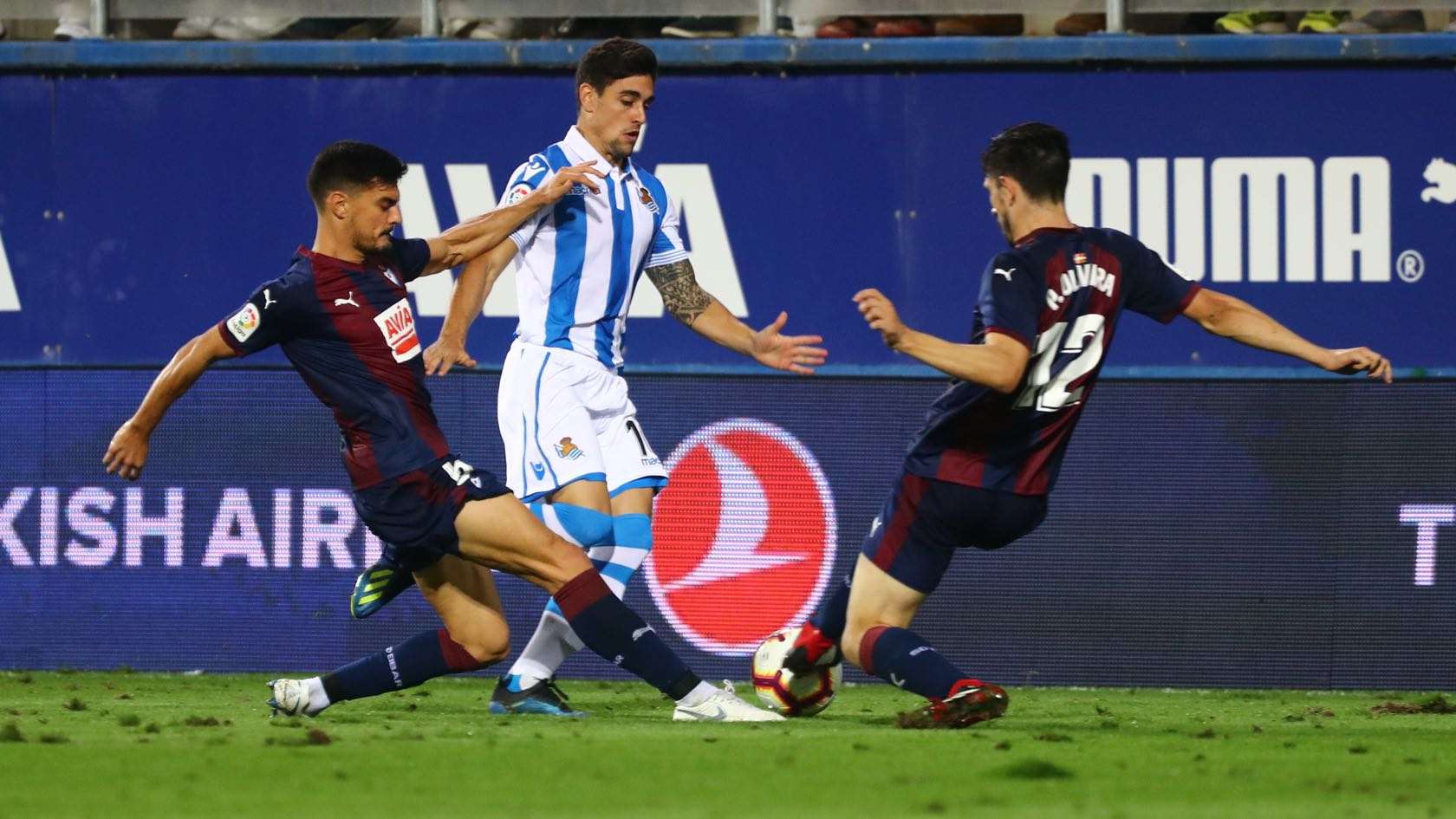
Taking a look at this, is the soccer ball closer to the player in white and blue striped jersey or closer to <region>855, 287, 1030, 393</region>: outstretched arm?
the player in white and blue striped jersey

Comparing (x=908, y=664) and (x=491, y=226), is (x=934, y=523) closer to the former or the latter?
(x=908, y=664)

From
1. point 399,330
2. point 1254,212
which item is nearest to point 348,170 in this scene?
point 399,330

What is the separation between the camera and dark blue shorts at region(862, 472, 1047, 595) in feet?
22.5

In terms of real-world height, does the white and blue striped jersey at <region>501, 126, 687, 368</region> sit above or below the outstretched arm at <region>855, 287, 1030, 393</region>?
above

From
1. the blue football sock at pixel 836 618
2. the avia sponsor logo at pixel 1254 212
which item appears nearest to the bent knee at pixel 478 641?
the blue football sock at pixel 836 618

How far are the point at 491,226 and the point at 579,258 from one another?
0.44 m

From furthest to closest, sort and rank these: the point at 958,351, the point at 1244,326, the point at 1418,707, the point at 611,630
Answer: the point at 1418,707 → the point at 1244,326 → the point at 611,630 → the point at 958,351

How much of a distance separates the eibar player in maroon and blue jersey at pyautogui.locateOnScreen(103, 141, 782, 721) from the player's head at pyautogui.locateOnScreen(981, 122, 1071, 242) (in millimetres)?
1773

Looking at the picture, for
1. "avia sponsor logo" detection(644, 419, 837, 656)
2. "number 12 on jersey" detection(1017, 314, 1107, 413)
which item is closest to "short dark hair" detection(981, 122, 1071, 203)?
"number 12 on jersey" detection(1017, 314, 1107, 413)

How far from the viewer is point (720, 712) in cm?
691

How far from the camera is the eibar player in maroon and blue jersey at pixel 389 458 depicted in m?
6.72

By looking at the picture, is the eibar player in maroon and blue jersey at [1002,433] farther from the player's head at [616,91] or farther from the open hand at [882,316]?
the player's head at [616,91]

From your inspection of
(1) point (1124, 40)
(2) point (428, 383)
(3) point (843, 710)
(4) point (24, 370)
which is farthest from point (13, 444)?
(1) point (1124, 40)

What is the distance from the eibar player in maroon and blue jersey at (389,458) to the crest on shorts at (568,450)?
0.59 m
